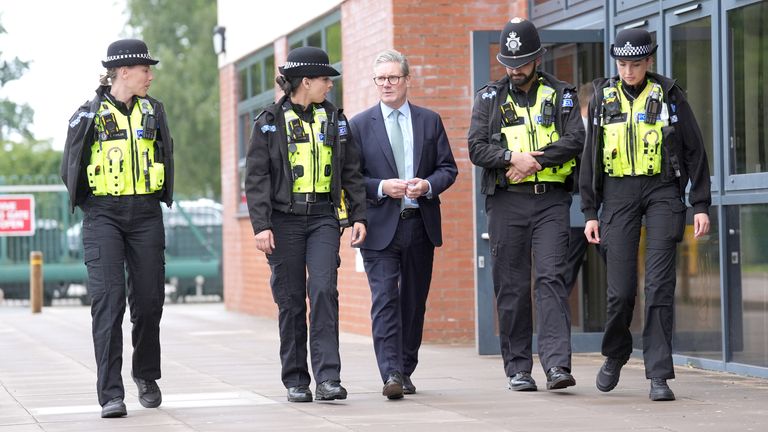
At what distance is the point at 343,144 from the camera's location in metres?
8.45

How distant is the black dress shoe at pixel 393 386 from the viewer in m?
8.28

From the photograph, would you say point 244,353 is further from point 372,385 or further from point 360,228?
point 360,228

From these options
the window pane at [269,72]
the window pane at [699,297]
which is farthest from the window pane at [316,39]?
the window pane at [699,297]

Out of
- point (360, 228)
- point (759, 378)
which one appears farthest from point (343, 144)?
point (759, 378)

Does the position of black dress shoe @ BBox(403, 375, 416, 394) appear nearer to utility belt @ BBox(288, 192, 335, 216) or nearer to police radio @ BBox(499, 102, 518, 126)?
utility belt @ BBox(288, 192, 335, 216)

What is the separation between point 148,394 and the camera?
326 inches

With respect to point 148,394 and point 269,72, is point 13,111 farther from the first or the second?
point 148,394

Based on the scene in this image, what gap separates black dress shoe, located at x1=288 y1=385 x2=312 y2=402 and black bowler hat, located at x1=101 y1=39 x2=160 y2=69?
1.90 meters

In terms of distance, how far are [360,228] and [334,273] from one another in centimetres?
28

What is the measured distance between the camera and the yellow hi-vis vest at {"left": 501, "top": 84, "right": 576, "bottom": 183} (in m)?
8.50

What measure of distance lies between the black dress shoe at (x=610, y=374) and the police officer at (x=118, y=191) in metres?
2.45

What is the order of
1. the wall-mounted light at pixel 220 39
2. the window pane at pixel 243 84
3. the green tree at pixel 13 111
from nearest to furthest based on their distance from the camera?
the window pane at pixel 243 84
the wall-mounted light at pixel 220 39
the green tree at pixel 13 111

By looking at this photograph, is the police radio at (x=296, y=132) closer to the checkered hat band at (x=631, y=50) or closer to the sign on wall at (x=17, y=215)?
the checkered hat band at (x=631, y=50)

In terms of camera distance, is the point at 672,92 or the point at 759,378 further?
the point at 759,378
